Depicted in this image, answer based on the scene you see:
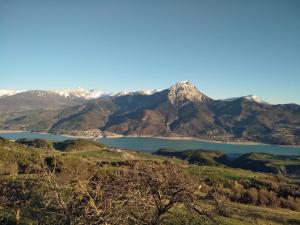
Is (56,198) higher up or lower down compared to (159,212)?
higher up

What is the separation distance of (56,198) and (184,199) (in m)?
3.39

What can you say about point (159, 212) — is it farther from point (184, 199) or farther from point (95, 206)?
point (95, 206)

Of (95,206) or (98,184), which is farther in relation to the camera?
(98,184)

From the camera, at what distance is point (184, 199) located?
1022 cm

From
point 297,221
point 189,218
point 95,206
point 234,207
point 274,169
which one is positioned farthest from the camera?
point 274,169

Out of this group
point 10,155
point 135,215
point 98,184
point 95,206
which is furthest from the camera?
point 10,155

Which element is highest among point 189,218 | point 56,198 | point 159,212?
point 56,198

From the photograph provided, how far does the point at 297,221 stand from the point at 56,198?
21.1 meters

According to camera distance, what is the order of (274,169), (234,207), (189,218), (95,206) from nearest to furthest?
(95,206) < (189,218) < (234,207) < (274,169)

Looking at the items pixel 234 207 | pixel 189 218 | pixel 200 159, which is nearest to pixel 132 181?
pixel 189 218

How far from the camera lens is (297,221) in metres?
25.4

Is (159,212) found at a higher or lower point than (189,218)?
higher

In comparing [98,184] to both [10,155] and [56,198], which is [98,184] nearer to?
[56,198]

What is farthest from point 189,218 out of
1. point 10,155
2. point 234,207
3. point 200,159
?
point 200,159
